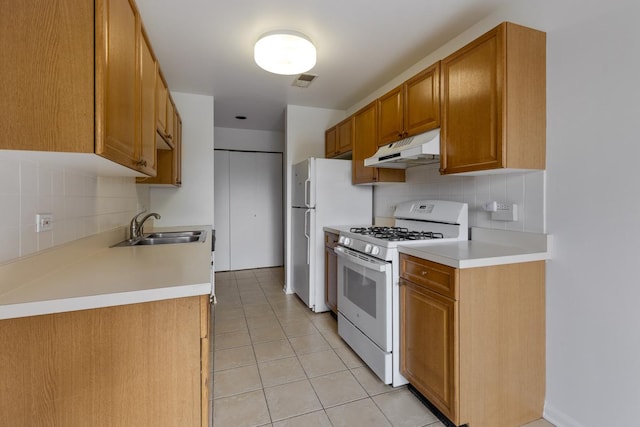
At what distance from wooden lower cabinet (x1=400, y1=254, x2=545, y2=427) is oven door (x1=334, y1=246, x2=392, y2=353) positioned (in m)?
0.23

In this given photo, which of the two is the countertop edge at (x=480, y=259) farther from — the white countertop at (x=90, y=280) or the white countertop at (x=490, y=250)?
the white countertop at (x=90, y=280)

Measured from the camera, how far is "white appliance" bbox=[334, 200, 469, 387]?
6.36 ft

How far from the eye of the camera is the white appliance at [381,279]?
1.94m

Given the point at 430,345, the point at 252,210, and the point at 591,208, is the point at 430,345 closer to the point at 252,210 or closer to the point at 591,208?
the point at 591,208

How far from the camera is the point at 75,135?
97 centimetres

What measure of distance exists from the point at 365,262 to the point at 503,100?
1.24 m

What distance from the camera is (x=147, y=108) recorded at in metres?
1.69

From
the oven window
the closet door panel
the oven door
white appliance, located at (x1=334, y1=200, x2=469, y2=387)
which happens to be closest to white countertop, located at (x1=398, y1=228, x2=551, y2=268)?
white appliance, located at (x1=334, y1=200, x2=469, y2=387)

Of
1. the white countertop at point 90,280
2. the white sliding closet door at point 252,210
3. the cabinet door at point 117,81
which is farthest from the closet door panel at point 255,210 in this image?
the cabinet door at point 117,81

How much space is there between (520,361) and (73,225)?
2471mm

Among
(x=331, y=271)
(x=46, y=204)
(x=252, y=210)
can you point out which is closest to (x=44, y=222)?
(x=46, y=204)

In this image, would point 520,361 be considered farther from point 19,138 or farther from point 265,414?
point 19,138

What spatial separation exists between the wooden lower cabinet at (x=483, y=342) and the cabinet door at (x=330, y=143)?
87.4 inches

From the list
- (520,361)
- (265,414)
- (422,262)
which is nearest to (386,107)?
(422,262)
